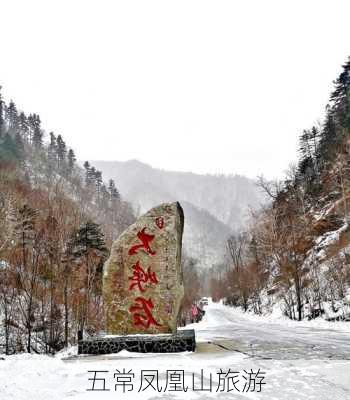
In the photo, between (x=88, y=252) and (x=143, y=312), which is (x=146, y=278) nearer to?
(x=143, y=312)

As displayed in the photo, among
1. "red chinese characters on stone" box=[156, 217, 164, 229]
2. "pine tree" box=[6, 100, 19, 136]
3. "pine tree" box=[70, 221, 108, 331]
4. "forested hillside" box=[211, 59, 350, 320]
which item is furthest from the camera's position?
"pine tree" box=[6, 100, 19, 136]

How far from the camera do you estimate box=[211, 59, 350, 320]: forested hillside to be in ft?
64.4

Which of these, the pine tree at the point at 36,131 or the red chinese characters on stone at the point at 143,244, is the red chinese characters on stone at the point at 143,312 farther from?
the pine tree at the point at 36,131

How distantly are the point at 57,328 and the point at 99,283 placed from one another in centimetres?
407

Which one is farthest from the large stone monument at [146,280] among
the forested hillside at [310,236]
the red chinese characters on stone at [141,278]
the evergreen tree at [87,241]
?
the forested hillside at [310,236]

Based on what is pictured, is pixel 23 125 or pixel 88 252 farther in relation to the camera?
pixel 23 125

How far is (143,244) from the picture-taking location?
936cm

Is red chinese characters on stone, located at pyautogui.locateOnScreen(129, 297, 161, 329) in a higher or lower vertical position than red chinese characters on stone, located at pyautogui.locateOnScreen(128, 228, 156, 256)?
lower

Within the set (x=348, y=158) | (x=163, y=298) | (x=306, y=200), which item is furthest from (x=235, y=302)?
(x=163, y=298)

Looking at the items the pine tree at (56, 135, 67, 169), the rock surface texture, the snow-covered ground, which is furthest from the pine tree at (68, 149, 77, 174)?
the snow-covered ground

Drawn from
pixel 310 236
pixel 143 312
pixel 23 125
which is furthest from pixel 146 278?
pixel 23 125

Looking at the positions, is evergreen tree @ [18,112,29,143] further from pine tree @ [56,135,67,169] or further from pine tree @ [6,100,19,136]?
pine tree @ [56,135,67,169]

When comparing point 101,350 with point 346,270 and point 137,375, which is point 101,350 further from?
point 346,270

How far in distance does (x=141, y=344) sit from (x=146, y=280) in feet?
4.84
